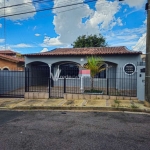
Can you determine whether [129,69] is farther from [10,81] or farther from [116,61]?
[10,81]

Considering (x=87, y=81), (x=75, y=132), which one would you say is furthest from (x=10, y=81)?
(x=75, y=132)

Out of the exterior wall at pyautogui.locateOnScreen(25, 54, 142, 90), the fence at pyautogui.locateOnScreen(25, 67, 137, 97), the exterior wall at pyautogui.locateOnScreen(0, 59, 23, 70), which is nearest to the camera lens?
the fence at pyautogui.locateOnScreen(25, 67, 137, 97)

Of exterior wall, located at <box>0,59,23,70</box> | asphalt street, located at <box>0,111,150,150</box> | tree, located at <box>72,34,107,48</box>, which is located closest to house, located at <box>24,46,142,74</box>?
exterior wall, located at <box>0,59,23,70</box>

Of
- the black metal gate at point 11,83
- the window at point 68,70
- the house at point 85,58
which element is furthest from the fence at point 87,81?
the black metal gate at point 11,83

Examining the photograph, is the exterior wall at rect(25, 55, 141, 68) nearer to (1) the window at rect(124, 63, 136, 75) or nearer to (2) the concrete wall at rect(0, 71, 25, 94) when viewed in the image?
(1) the window at rect(124, 63, 136, 75)

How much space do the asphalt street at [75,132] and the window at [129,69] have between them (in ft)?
26.6

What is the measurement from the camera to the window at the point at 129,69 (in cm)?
1415

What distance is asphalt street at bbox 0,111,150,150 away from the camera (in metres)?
3.89

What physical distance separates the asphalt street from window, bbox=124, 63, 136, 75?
8.10 metres

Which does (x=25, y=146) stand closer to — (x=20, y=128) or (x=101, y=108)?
(x=20, y=128)

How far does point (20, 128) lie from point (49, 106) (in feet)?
9.58

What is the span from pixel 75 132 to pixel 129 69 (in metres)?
10.7

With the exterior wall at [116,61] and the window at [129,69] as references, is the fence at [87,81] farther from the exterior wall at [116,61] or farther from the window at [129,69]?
the window at [129,69]

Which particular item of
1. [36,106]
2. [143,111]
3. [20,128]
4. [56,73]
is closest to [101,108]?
[143,111]
